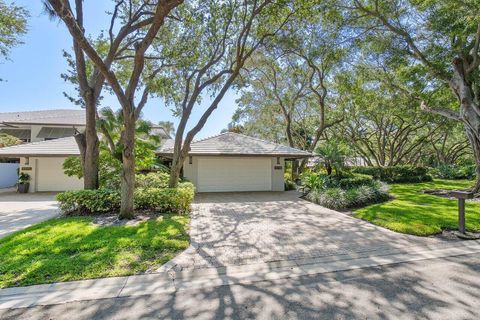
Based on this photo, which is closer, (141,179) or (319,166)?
(141,179)

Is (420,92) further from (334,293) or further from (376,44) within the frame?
(334,293)

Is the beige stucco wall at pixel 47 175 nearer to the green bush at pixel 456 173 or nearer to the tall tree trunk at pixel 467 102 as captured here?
the tall tree trunk at pixel 467 102

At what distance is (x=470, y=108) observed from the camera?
35.6 feet

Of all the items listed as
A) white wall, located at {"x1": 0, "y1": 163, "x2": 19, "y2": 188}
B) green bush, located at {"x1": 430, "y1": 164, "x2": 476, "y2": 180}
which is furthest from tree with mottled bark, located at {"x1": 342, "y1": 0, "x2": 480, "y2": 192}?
white wall, located at {"x1": 0, "y1": 163, "x2": 19, "y2": 188}

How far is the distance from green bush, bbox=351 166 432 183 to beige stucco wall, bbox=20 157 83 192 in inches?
814

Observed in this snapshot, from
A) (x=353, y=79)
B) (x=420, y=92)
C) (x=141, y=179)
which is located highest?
(x=353, y=79)

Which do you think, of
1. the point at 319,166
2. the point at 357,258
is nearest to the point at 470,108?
the point at 319,166

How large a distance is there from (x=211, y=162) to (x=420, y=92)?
42.6ft

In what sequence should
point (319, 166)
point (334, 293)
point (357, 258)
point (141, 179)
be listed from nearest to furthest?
1. point (334, 293)
2. point (357, 258)
3. point (141, 179)
4. point (319, 166)

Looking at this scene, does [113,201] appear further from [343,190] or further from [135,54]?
[343,190]

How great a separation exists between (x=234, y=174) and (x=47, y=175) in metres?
11.3

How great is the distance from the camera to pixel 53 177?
51.1 ft

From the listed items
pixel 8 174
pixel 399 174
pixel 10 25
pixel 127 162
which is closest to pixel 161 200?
pixel 127 162

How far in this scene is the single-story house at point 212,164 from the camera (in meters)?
14.7
